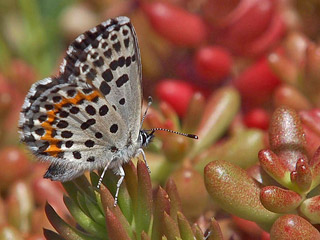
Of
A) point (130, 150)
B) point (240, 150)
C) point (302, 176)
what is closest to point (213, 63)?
point (240, 150)

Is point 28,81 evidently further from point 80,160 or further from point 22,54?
point 80,160

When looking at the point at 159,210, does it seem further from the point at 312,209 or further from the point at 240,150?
the point at 240,150

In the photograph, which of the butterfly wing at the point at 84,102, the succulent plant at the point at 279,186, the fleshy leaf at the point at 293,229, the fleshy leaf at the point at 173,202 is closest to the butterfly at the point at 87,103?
the butterfly wing at the point at 84,102

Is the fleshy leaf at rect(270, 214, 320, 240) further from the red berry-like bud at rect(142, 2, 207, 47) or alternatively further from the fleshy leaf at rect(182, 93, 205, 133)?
the red berry-like bud at rect(142, 2, 207, 47)

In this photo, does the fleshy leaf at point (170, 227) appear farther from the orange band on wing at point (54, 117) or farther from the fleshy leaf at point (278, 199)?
the orange band on wing at point (54, 117)

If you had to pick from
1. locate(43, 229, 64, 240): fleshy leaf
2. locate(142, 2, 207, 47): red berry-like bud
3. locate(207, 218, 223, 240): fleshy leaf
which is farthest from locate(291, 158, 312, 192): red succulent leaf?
locate(142, 2, 207, 47): red berry-like bud

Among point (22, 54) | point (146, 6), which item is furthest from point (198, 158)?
point (22, 54)
